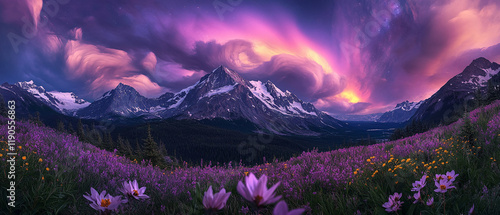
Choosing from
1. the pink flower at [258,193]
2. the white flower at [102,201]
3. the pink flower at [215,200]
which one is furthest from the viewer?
the white flower at [102,201]

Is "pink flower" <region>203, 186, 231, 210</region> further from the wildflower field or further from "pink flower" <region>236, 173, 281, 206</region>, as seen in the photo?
"pink flower" <region>236, 173, 281, 206</region>

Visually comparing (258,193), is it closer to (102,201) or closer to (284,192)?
(102,201)

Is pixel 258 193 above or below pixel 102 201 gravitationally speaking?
above

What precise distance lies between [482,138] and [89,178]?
8.30 meters

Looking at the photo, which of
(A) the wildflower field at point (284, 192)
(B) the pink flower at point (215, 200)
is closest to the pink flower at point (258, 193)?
(A) the wildflower field at point (284, 192)

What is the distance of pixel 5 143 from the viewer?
166 inches

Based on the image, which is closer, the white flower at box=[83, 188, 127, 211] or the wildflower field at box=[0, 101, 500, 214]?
the white flower at box=[83, 188, 127, 211]

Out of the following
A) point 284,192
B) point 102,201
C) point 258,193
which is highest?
point 258,193

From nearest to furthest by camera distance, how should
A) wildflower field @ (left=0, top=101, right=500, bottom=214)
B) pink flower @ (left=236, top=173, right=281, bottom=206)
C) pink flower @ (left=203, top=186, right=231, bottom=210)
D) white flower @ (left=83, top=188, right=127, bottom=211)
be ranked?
pink flower @ (left=236, top=173, right=281, bottom=206) → pink flower @ (left=203, top=186, right=231, bottom=210) → white flower @ (left=83, top=188, right=127, bottom=211) → wildflower field @ (left=0, top=101, right=500, bottom=214)

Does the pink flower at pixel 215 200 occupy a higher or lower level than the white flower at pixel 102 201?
higher

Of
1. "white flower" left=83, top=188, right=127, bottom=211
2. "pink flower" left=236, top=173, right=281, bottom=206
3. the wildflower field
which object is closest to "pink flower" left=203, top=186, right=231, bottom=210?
the wildflower field

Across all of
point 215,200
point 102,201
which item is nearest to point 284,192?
point 215,200

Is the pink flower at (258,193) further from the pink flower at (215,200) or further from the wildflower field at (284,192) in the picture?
the pink flower at (215,200)

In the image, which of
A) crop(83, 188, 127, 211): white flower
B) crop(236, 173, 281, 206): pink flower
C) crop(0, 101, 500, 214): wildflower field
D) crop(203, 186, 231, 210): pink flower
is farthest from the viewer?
crop(0, 101, 500, 214): wildflower field
